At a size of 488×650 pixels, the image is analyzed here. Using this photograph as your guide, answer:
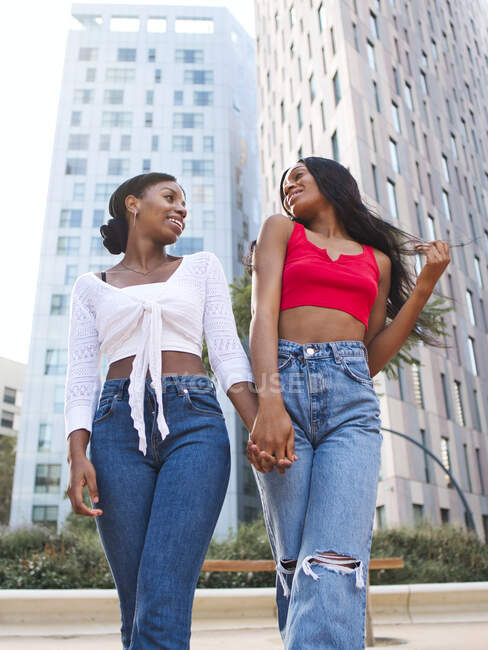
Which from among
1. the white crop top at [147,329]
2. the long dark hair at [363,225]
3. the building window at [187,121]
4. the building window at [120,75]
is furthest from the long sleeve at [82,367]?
the building window at [120,75]

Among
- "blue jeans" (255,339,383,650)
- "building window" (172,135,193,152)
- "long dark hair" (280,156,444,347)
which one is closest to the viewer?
"blue jeans" (255,339,383,650)

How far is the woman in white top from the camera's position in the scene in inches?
78.1

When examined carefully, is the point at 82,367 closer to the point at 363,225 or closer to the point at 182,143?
the point at 363,225

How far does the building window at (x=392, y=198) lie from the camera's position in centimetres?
2502

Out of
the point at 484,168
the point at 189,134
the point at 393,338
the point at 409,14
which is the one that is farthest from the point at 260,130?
the point at 393,338

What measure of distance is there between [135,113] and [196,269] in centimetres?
5945

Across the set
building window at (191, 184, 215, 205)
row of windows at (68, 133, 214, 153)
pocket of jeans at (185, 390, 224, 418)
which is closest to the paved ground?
pocket of jeans at (185, 390, 224, 418)

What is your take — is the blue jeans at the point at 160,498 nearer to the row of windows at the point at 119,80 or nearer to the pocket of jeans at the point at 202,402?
the pocket of jeans at the point at 202,402

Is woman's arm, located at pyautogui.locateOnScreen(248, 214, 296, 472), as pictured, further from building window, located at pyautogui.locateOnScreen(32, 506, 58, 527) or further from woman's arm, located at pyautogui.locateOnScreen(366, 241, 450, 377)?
building window, located at pyautogui.locateOnScreen(32, 506, 58, 527)

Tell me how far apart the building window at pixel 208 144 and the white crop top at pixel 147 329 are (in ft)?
186

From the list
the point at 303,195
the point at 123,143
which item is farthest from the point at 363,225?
the point at 123,143

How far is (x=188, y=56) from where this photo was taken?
62.0 m

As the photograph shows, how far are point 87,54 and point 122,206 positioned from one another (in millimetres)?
65551

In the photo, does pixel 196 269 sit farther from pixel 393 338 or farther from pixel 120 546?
pixel 120 546
